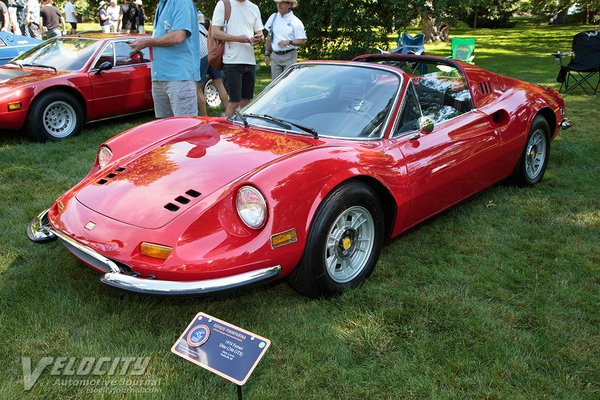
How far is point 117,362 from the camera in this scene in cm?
231

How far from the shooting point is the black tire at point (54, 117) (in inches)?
232

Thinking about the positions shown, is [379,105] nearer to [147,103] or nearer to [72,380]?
[72,380]

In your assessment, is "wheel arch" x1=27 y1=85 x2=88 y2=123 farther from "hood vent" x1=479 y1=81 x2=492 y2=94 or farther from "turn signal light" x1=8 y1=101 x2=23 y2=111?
"hood vent" x1=479 y1=81 x2=492 y2=94

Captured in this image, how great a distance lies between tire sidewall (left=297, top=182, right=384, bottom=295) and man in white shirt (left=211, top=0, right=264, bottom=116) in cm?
342

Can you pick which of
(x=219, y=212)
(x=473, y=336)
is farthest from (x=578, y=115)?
(x=219, y=212)

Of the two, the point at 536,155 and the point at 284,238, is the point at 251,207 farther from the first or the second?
the point at 536,155

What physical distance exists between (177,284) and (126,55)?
5533 millimetres

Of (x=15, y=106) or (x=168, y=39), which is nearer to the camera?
(x=168, y=39)

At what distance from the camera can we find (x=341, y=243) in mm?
2836

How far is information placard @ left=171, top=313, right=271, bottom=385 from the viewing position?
1792 mm

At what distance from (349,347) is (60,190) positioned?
10.6 feet

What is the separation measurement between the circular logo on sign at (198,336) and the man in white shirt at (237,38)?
4.30 meters

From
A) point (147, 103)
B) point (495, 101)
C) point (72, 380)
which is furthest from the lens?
point (147, 103)

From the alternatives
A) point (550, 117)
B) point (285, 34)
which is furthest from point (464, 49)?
point (550, 117)
